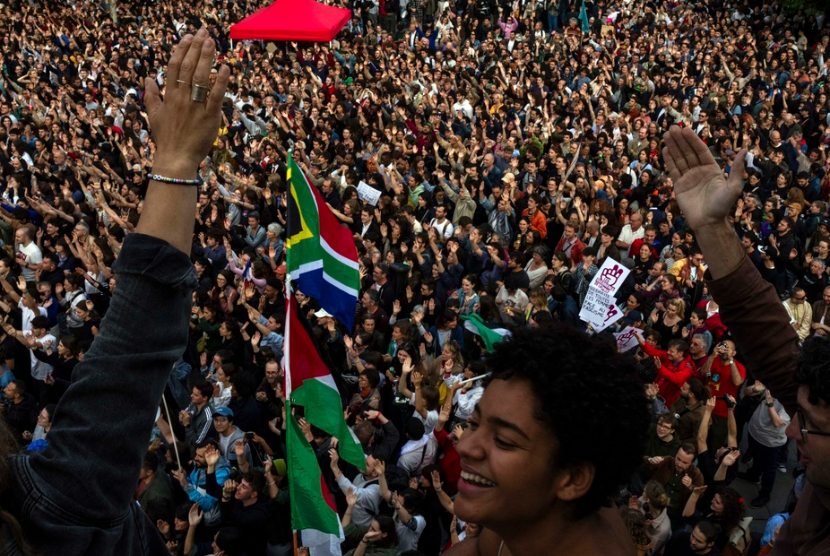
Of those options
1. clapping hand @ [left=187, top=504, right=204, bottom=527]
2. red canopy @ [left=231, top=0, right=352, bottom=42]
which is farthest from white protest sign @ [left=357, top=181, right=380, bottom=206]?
red canopy @ [left=231, top=0, right=352, bottom=42]

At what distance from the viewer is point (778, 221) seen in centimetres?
1019

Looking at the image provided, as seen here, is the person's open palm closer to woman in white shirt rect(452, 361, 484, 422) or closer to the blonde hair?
woman in white shirt rect(452, 361, 484, 422)

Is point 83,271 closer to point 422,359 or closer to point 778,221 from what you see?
point 422,359

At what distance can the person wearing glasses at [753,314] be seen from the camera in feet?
6.68

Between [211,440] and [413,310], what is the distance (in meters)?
2.89

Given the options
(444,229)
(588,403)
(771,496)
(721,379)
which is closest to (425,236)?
(444,229)

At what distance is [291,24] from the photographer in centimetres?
1880

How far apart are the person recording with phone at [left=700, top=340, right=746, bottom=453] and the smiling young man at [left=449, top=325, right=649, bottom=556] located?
5135 mm

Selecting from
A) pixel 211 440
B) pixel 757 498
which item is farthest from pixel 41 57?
pixel 757 498

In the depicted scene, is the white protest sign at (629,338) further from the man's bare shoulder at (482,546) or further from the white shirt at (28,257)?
the white shirt at (28,257)

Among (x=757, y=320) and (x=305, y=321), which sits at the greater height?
(x=757, y=320)

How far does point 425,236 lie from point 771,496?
194 inches

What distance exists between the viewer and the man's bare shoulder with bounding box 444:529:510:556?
6.63 feet

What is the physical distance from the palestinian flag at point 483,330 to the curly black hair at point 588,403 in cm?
482
